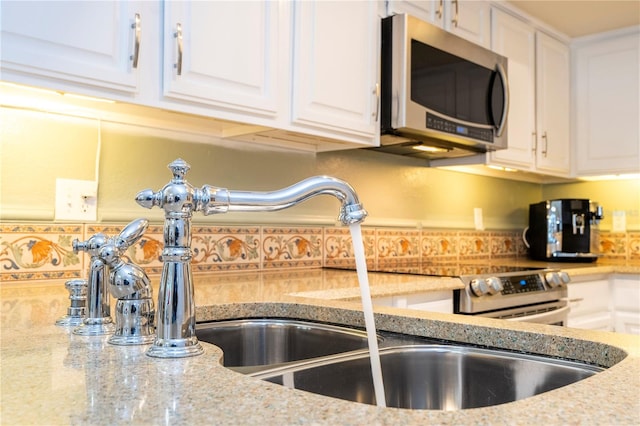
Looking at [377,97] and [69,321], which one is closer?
[69,321]

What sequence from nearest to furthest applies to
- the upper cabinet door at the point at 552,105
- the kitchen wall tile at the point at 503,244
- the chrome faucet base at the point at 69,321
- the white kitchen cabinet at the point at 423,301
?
the chrome faucet base at the point at 69,321, the white kitchen cabinet at the point at 423,301, the upper cabinet door at the point at 552,105, the kitchen wall tile at the point at 503,244

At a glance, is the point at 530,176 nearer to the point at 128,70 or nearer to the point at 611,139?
the point at 611,139

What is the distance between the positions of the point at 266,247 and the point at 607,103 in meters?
2.10

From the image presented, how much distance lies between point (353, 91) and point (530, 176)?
5.85 ft

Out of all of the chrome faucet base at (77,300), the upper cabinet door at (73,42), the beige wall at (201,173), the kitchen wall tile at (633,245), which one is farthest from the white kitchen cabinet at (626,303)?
the chrome faucet base at (77,300)

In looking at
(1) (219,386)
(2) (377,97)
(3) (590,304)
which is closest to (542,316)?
(3) (590,304)

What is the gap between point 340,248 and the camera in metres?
2.24

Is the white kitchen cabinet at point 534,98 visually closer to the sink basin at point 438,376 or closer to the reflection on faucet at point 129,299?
the sink basin at point 438,376

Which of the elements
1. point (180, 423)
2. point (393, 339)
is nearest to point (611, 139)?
point (393, 339)

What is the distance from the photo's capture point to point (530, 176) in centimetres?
325

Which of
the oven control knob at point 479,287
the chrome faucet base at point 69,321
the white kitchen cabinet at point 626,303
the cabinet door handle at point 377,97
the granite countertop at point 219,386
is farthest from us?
the white kitchen cabinet at point 626,303

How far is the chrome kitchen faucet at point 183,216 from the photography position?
0.67 meters

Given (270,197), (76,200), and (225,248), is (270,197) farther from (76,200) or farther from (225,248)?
(225,248)

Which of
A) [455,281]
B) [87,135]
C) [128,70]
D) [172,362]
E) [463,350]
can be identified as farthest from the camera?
[455,281]
